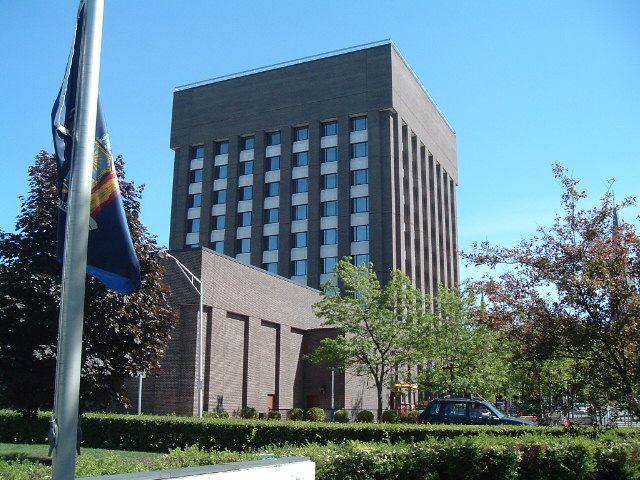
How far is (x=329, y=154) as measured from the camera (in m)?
65.7

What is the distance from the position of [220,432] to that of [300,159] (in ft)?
155

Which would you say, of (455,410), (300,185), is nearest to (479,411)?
(455,410)

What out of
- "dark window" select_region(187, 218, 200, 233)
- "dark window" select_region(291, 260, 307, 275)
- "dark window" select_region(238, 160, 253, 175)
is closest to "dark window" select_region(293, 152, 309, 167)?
"dark window" select_region(238, 160, 253, 175)

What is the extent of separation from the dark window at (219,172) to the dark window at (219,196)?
158 centimetres

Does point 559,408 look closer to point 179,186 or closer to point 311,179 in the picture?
point 311,179

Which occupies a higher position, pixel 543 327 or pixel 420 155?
pixel 420 155

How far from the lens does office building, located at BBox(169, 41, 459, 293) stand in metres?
62.8

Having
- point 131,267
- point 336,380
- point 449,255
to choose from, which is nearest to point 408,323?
point 336,380

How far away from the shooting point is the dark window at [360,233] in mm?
62094

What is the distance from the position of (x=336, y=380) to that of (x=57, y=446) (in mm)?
39275

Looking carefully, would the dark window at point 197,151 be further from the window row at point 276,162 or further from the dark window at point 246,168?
the dark window at point 246,168

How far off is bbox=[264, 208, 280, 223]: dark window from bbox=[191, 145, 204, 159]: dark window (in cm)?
1069

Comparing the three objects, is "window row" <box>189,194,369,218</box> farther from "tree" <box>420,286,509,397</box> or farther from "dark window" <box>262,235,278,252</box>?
"tree" <box>420,286,509,397</box>

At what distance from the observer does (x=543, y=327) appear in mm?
12375
